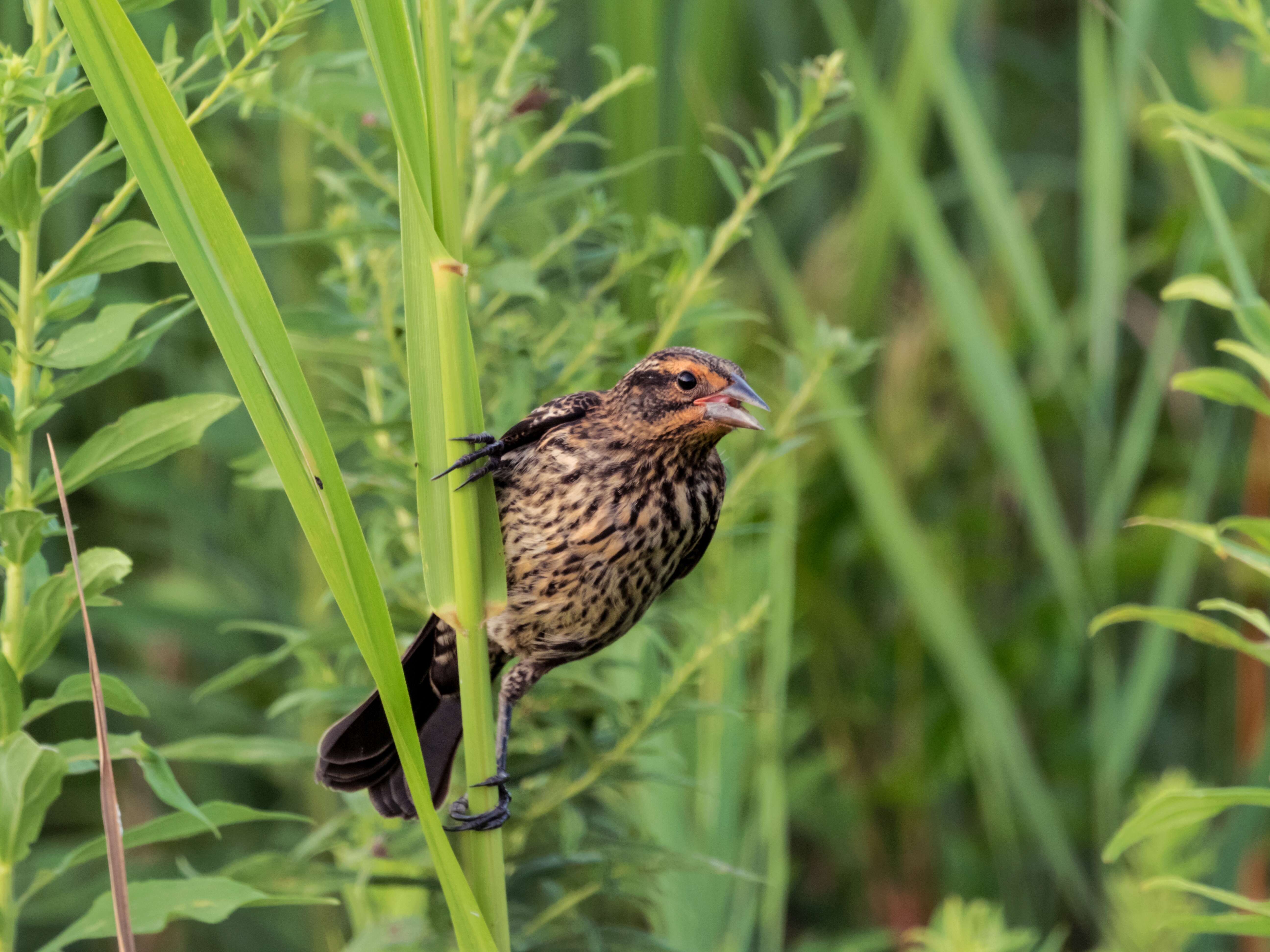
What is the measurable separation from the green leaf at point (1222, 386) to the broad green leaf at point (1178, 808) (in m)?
0.37

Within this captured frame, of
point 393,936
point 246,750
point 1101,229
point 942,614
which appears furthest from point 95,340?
point 1101,229

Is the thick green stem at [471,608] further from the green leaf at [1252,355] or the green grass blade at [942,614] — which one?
the green grass blade at [942,614]

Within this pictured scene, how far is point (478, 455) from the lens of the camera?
3.62ft

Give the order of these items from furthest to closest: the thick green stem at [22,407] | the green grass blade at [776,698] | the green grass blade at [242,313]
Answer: the green grass blade at [776,698], the thick green stem at [22,407], the green grass blade at [242,313]

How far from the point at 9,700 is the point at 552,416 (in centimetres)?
59

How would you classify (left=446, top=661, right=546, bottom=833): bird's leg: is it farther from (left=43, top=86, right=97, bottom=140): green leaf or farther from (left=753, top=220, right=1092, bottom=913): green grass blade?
(left=753, top=220, right=1092, bottom=913): green grass blade

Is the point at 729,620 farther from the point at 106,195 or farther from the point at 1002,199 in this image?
the point at 106,195

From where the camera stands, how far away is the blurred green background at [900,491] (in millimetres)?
2385

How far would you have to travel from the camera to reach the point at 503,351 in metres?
1.72

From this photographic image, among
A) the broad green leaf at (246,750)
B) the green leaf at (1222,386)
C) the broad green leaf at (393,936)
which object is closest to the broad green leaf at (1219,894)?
the green leaf at (1222,386)

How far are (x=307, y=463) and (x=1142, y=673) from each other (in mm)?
1920

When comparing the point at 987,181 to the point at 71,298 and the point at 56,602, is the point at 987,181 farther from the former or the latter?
the point at 56,602

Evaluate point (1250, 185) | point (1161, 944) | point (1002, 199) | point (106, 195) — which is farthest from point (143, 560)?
point (1250, 185)

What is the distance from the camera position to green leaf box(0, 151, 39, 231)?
1079mm
